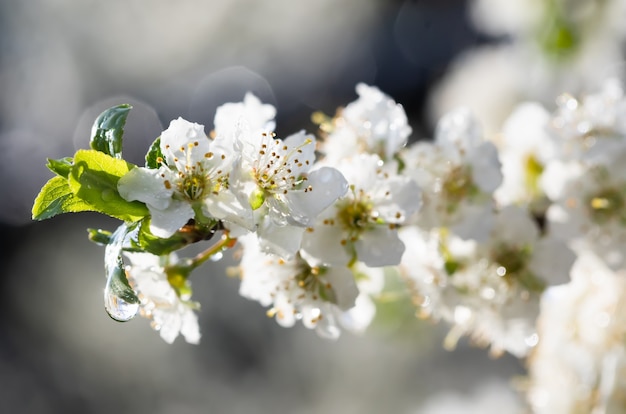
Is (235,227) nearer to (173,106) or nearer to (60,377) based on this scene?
(173,106)

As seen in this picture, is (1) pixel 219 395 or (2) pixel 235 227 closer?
(2) pixel 235 227

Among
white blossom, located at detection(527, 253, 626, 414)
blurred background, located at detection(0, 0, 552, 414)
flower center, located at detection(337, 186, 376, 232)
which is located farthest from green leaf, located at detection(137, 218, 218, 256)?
blurred background, located at detection(0, 0, 552, 414)

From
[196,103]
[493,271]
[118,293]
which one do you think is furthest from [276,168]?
[196,103]

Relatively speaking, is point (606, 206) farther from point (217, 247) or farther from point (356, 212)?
point (217, 247)

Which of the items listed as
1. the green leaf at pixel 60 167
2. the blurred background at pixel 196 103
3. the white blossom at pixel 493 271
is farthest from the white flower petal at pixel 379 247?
the blurred background at pixel 196 103

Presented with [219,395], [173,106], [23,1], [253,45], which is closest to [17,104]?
[23,1]

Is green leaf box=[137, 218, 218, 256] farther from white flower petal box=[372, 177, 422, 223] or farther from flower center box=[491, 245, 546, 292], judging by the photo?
flower center box=[491, 245, 546, 292]
